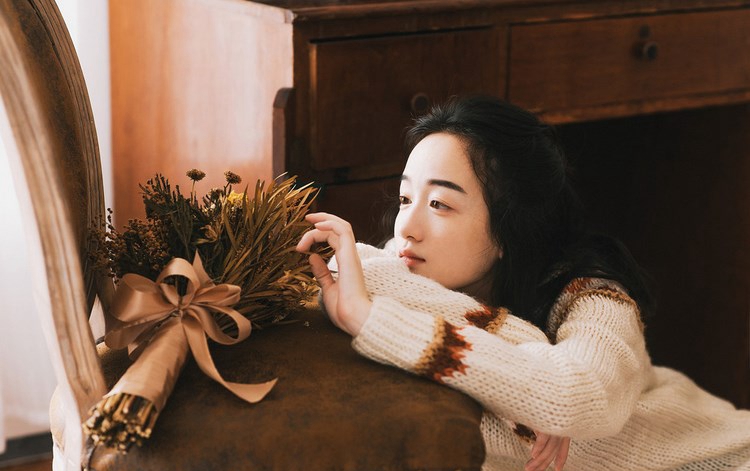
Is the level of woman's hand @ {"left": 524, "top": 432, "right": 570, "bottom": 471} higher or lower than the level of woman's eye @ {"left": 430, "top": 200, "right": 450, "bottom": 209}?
lower

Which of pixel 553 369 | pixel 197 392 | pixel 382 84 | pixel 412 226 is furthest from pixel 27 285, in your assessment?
pixel 553 369

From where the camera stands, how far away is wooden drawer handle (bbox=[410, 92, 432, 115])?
1.39 meters

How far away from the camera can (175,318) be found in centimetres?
91

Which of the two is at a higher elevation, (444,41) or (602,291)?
(444,41)

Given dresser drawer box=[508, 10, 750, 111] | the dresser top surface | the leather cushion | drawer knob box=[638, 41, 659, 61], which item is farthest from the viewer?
drawer knob box=[638, 41, 659, 61]

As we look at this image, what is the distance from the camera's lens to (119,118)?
1685mm

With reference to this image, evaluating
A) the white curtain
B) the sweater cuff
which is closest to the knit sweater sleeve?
the sweater cuff

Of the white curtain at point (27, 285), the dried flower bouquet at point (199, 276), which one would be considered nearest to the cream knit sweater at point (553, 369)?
the dried flower bouquet at point (199, 276)

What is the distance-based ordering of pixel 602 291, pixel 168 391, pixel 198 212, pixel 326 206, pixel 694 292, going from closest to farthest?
pixel 168 391, pixel 198 212, pixel 602 291, pixel 326 206, pixel 694 292

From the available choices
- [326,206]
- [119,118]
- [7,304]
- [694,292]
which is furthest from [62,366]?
[694,292]

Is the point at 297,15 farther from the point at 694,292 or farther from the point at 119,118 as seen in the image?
the point at 694,292

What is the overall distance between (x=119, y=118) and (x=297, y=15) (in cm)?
56

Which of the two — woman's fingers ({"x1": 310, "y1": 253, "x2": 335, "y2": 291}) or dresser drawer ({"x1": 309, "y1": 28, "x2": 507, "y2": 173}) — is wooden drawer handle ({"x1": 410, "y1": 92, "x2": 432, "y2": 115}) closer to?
dresser drawer ({"x1": 309, "y1": 28, "x2": 507, "y2": 173})

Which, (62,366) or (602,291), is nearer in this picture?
(62,366)
